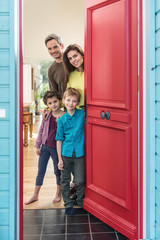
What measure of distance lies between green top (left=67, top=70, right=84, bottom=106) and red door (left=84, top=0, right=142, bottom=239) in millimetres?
155

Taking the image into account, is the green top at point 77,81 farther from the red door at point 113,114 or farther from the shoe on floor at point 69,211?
the shoe on floor at point 69,211

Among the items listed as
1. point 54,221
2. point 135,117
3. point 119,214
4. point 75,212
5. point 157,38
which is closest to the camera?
point 157,38

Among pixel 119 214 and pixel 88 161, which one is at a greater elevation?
pixel 88 161

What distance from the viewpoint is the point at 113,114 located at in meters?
2.46

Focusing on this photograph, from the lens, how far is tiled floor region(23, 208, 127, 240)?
2383 mm

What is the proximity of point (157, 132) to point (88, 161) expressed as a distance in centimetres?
109

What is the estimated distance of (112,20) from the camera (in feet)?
8.07

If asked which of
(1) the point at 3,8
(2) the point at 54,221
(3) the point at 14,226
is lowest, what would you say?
(2) the point at 54,221

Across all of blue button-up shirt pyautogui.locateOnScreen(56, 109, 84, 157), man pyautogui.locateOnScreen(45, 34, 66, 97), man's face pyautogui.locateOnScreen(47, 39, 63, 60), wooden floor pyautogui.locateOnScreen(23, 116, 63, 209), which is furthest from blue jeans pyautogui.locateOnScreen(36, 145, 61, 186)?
man's face pyautogui.locateOnScreen(47, 39, 63, 60)

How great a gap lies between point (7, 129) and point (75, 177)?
1166mm

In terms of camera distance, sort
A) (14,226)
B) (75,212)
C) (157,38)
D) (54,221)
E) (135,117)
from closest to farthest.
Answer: (157,38) < (14,226) < (135,117) < (54,221) < (75,212)

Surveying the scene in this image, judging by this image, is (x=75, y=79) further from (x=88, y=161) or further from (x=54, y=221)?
(x=54, y=221)

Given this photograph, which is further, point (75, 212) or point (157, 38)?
point (75, 212)

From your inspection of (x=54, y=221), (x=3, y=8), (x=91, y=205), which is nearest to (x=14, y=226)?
(x=54, y=221)
